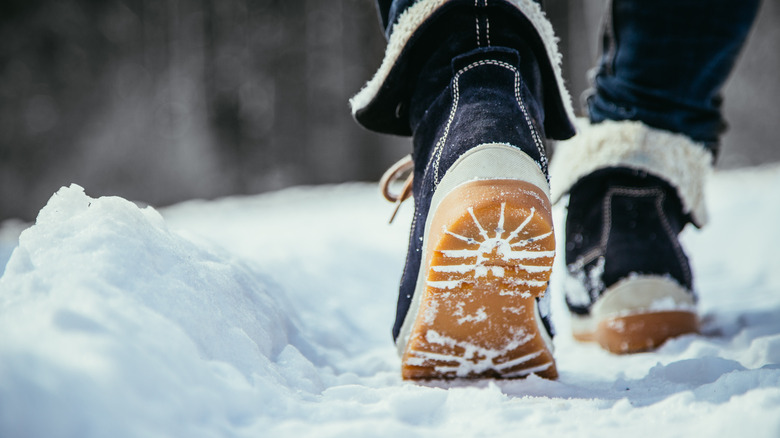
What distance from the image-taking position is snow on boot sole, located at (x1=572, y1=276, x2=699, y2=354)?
0.93 m

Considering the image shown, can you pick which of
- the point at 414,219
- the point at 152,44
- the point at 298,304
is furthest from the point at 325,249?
the point at 152,44

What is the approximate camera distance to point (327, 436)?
46 cm

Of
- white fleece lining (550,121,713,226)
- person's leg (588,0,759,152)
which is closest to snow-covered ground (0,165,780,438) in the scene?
white fleece lining (550,121,713,226)

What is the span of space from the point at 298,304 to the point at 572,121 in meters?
0.53

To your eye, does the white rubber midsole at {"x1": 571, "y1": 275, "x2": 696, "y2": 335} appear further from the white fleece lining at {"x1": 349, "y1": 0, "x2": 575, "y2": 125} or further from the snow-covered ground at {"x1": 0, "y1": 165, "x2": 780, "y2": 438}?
the white fleece lining at {"x1": 349, "y1": 0, "x2": 575, "y2": 125}

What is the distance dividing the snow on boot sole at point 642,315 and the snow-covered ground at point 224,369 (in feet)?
0.14

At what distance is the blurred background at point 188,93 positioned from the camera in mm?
7188

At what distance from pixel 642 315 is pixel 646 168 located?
26cm

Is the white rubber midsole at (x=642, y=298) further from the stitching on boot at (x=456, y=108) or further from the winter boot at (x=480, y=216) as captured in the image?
the stitching on boot at (x=456, y=108)

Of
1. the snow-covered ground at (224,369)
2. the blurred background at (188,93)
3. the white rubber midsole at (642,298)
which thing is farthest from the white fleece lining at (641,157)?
the blurred background at (188,93)

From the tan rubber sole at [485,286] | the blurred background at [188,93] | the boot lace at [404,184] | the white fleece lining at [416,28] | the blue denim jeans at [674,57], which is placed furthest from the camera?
the blurred background at [188,93]

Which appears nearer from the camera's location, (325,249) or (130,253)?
(130,253)

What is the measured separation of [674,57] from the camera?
39.6 inches

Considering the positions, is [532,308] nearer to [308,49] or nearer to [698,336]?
[698,336]
